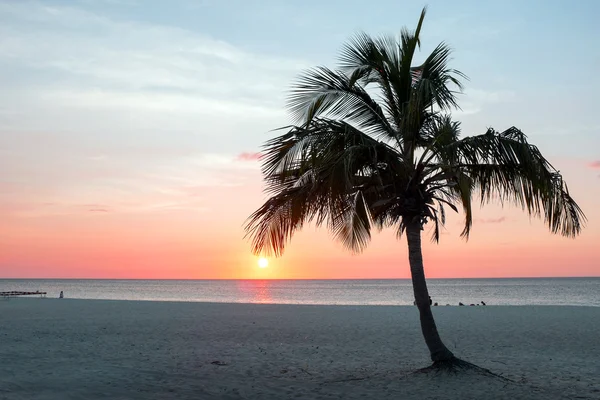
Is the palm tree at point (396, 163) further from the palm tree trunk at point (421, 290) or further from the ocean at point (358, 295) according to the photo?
the ocean at point (358, 295)

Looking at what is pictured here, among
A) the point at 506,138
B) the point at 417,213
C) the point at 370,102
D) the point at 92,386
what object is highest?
the point at 370,102

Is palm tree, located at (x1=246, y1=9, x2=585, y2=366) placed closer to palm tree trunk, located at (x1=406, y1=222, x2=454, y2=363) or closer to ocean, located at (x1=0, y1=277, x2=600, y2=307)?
palm tree trunk, located at (x1=406, y1=222, x2=454, y2=363)

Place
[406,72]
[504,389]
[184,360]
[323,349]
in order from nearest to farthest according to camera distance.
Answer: [504,389] < [406,72] < [184,360] < [323,349]

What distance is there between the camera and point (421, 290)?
12.9 m

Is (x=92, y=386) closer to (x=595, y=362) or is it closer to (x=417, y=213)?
(x=417, y=213)

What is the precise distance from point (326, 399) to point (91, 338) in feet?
38.7

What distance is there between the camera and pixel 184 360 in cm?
1539

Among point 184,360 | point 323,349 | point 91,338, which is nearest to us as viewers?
point 184,360

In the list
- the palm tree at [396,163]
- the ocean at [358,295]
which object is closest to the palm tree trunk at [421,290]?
the palm tree at [396,163]

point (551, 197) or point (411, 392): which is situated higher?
point (551, 197)

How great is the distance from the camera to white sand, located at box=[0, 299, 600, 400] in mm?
11727

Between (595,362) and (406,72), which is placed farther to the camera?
(595,362)

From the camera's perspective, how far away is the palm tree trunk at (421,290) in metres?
12.9

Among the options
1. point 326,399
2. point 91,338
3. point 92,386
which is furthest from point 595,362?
point 91,338
